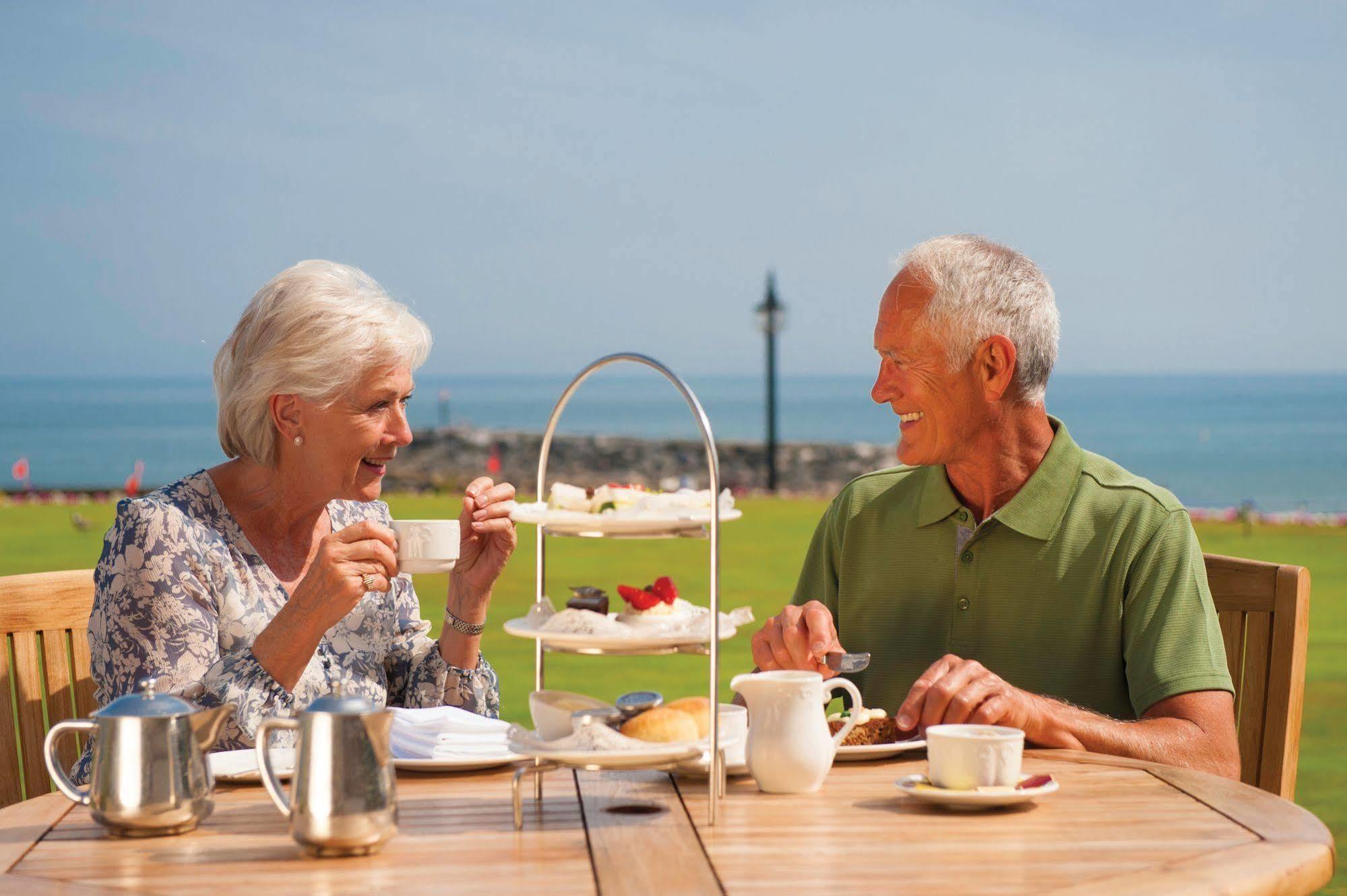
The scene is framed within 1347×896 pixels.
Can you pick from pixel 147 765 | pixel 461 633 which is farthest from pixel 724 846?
pixel 461 633

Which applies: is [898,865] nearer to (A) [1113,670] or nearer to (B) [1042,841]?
(B) [1042,841]

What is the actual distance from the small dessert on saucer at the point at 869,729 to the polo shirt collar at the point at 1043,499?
59 centimetres

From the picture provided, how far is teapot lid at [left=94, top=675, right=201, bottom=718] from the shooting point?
1681mm

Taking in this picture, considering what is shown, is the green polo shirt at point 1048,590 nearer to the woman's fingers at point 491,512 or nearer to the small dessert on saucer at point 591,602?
the woman's fingers at point 491,512

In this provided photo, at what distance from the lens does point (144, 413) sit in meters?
70.2

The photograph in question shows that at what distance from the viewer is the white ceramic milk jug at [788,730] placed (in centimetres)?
182


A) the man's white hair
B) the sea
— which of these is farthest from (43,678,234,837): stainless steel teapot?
the sea

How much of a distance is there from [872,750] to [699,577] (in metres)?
7.61

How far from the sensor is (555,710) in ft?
5.72

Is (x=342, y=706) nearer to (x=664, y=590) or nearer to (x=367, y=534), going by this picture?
(x=664, y=590)

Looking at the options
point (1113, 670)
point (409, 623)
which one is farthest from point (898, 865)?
point (409, 623)

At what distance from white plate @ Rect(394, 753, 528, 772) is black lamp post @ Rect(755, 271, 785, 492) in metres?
18.5

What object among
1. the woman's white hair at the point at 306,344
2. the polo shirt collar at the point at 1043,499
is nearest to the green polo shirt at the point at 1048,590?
the polo shirt collar at the point at 1043,499

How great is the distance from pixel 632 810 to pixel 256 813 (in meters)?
0.50
